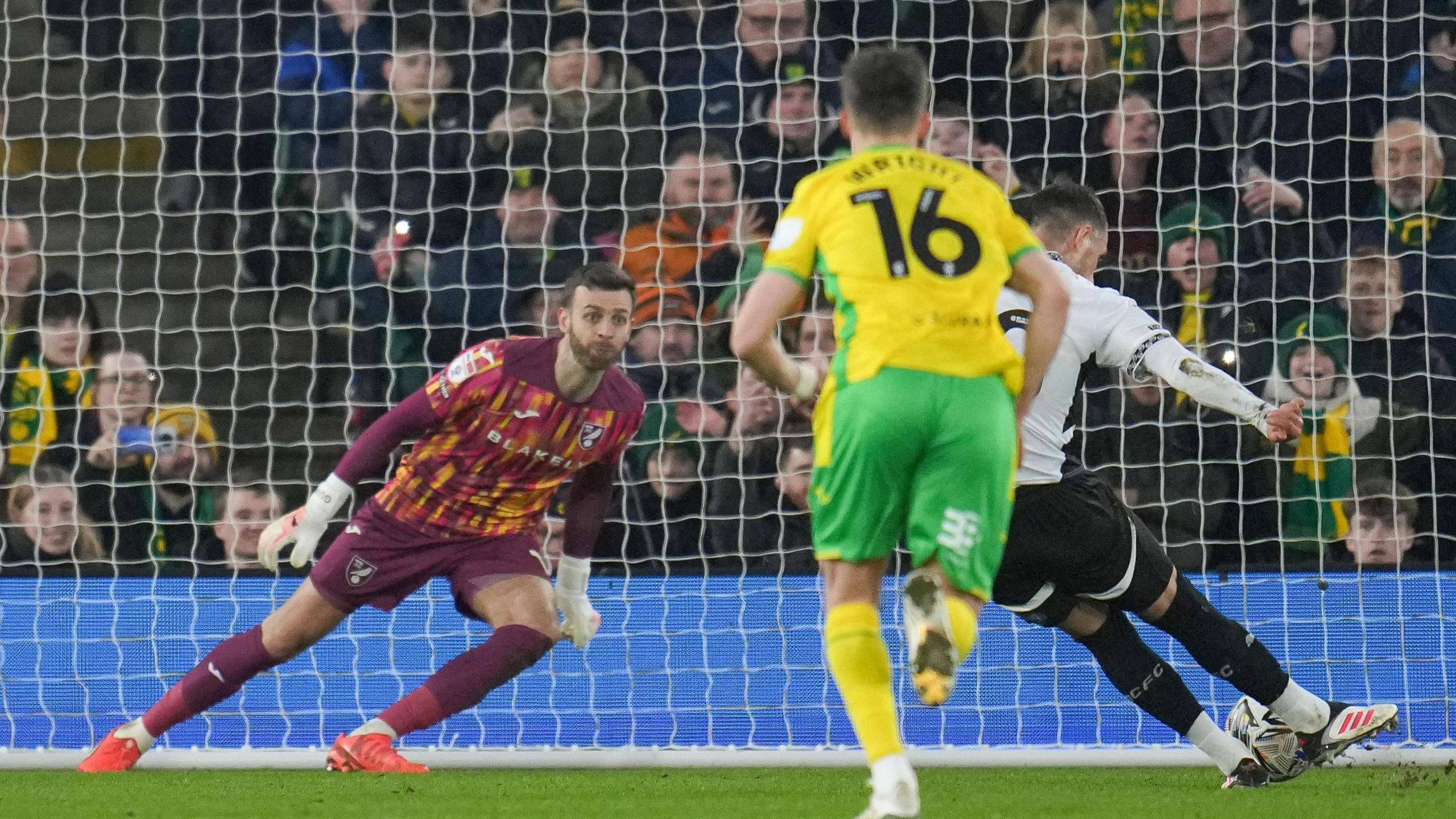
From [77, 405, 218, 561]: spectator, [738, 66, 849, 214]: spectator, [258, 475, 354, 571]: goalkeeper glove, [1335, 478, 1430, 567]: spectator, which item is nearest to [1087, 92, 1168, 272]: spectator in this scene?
[738, 66, 849, 214]: spectator

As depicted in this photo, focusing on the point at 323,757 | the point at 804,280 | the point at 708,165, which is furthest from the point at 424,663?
the point at 804,280

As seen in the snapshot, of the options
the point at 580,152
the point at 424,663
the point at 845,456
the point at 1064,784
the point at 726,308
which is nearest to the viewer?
the point at 845,456

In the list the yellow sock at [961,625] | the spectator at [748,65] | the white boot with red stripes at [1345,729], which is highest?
the spectator at [748,65]

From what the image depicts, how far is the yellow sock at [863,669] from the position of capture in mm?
2791

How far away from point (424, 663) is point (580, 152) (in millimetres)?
2648

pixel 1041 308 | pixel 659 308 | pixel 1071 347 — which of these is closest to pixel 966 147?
pixel 659 308

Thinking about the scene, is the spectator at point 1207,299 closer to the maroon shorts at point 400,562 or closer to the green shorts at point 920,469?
the maroon shorts at point 400,562

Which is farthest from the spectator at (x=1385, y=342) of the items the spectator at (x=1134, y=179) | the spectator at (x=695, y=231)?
the spectator at (x=695, y=231)

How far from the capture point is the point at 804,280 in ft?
9.56

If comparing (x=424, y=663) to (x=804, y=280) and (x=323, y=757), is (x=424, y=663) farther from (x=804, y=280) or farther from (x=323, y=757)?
(x=804, y=280)

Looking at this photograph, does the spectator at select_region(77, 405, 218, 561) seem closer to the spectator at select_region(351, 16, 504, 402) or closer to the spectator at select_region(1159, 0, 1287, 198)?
the spectator at select_region(351, 16, 504, 402)

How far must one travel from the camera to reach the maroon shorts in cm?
481

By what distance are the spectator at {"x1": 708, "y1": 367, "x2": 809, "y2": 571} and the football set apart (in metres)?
2.79

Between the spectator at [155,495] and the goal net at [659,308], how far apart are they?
0.07ft
